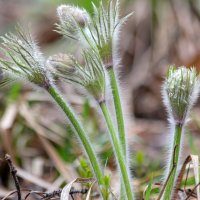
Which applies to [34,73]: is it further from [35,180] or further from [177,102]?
[35,180]

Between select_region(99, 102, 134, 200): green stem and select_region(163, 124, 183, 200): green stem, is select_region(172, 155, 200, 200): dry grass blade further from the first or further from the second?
select_region(99, 102, 134, 200): green stem

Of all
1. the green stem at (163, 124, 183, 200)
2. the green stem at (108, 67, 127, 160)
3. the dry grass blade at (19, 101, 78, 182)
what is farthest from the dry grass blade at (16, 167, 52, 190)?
the green stem at (163, 124, 183, 200)

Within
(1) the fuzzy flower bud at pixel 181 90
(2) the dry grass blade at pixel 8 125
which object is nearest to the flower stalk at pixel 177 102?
(1) the fuzzy flower bud at pixel 181 90

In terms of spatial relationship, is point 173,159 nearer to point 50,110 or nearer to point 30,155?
point 30,155

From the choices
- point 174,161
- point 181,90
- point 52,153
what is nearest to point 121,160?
point 174,161

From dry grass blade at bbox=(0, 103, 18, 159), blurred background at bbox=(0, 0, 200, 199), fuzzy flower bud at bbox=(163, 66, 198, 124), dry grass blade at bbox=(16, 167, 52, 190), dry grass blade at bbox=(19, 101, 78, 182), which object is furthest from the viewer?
dry grass blade at bbox=(0, 103, 18, 159)
